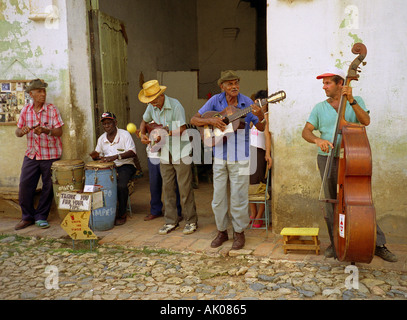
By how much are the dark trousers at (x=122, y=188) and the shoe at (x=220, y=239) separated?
1.63 m

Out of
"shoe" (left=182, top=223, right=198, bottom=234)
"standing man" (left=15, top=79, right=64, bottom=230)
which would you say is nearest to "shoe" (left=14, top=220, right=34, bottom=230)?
"standing man" (left=15, top=79, right=64, bottom=230)

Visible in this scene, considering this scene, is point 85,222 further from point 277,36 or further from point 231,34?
point 231,34

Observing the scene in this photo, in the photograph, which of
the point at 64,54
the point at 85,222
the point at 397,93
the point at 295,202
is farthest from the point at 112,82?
the point at 397,93

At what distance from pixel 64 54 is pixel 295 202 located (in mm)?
3556

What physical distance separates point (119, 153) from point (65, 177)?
770mm

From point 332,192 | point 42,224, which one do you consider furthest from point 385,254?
point 42,224

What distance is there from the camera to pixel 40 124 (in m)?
6.39

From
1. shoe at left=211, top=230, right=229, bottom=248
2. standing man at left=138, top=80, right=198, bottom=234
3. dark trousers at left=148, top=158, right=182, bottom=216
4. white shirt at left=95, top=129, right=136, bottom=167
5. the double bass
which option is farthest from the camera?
white shirt at left=95, top=129, right=136, bottom=167

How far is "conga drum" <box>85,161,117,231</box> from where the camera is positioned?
20.0 ft

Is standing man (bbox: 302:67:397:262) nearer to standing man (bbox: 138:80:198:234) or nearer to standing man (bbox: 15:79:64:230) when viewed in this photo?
standing man (bbox: 138:80:198:234)

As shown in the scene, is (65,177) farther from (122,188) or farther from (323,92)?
(323,92)

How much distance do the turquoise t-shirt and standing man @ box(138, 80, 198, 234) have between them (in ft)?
5.61

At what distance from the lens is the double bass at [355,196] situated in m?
3.98

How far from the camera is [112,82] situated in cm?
742
